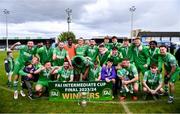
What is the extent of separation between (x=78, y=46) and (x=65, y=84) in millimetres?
2319

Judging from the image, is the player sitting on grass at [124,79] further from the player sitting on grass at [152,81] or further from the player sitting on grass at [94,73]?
the player sitting on grass at [94,73]

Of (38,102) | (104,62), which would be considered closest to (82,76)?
(104,62)

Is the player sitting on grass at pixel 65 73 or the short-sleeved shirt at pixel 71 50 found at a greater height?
the short-sleeved shirt at pixel 71 50

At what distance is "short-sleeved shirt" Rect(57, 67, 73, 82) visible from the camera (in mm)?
12172

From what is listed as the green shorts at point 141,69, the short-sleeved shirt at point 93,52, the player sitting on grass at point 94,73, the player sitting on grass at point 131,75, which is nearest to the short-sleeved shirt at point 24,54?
the short-sleeved shirt at point 93,52

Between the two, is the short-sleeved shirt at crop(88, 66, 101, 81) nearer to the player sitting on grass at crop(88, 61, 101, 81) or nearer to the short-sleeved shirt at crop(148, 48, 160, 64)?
the player sitting on grass at crop(88, 61, 101, 81)

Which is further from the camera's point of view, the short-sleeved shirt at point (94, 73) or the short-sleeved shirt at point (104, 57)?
the short-sleeved shirt at point (104, 57)

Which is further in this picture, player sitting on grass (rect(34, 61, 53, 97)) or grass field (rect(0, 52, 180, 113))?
player sitting on grass (rect(34, 61, 53, 97))

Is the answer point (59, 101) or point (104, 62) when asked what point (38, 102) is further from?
point (104, 62)

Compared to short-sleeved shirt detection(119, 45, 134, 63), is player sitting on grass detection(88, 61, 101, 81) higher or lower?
lower

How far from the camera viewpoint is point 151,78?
1194 centimetres

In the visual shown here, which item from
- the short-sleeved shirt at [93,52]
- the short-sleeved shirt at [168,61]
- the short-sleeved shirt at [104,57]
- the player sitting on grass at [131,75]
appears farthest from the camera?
the short-sleeved shirt at [93,52]

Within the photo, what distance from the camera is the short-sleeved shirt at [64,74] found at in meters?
12.2

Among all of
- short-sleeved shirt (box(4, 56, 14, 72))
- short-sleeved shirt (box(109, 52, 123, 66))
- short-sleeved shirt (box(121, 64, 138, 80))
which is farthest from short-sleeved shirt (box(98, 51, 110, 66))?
short-sleeved shirt (box(4, 56, 14, 72))
